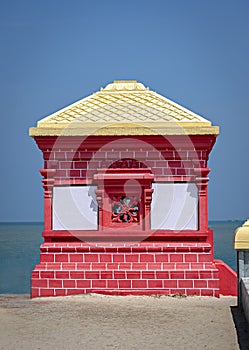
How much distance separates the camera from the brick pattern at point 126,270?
10750 mm

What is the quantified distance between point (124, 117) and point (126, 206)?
1.44 metres

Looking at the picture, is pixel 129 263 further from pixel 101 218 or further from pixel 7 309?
pixel 7 309

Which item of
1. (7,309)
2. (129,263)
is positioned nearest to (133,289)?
(129,263)

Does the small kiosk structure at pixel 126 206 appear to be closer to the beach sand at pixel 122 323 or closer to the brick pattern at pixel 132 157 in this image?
the brick pattern at pixel 132 157

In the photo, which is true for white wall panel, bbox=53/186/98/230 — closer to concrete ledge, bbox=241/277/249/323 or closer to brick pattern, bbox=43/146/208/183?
brick pattern, bbox=43/146/208/183

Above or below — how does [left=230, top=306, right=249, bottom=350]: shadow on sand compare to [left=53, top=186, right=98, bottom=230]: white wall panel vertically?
below

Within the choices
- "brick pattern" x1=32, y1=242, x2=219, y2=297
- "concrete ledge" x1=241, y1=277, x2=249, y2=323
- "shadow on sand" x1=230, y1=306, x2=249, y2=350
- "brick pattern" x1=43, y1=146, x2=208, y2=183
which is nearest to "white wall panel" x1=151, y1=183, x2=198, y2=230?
"brick pattern" x1=43, y1=146, x2=208, y2=183

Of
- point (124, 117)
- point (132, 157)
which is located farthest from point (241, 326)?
point (124, 117)

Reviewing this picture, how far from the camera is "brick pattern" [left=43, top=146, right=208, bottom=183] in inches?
437

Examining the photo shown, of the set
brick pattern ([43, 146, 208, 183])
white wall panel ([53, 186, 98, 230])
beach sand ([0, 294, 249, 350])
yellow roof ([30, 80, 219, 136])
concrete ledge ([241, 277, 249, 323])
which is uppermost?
yellow roof ([30, 80, 219, 136])

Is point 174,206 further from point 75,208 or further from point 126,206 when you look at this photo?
point 75,208

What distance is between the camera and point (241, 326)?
8141 millimetres

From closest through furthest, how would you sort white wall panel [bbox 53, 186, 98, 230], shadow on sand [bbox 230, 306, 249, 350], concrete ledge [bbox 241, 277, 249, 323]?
shadow on sand [bbox 230, 306, 249, 350] < concrete ledge [bbox 241, 277, 249, 323] < white wall panel [bbox 53, 186, 98, 230]

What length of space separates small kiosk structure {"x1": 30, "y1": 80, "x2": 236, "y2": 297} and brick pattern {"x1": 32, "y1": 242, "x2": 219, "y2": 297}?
0.02 metres
